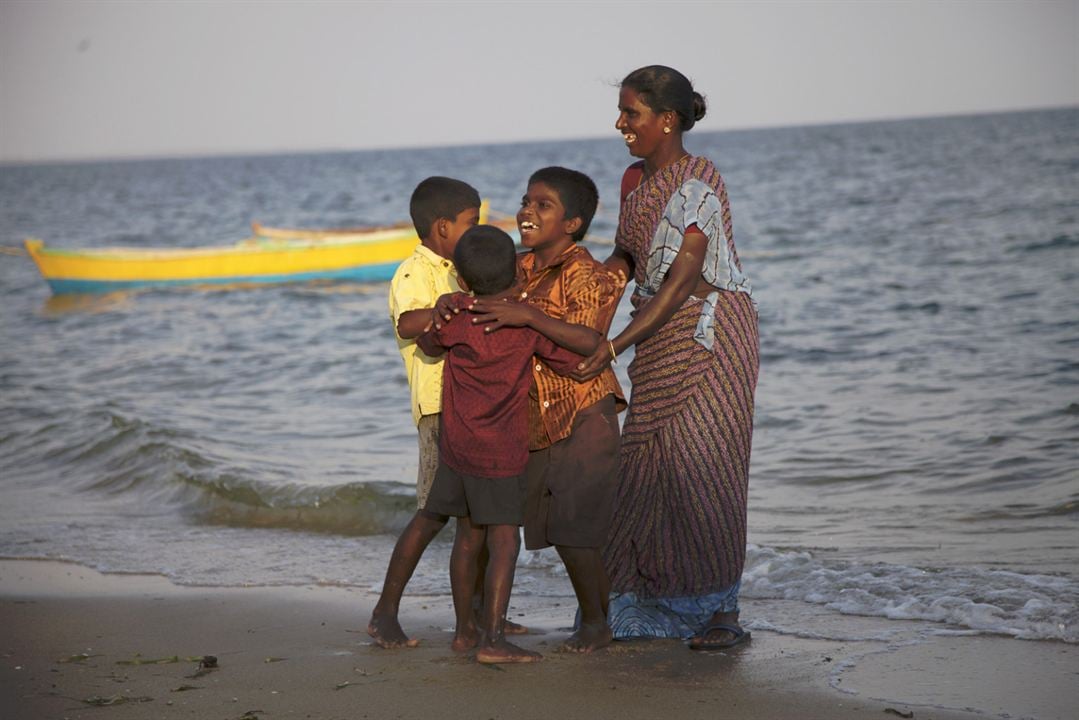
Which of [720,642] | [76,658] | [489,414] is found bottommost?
[76,658]

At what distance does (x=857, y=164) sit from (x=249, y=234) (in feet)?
73.4

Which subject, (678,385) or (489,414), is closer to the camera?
(489,414)

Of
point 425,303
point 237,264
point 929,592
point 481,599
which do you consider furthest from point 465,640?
point 237,264

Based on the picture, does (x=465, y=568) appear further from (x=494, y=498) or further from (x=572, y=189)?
(x=572, y=189)

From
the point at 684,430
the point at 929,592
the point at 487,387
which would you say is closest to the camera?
the point at 487,387

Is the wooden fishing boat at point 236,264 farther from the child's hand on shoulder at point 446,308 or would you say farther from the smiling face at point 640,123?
the child's hand on shoulder at point 446,308

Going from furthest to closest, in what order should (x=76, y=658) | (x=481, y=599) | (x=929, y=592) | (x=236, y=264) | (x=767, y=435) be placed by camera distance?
1. (x=236, y=264)
2. (x=767, y=435)
3. (x=929, y=592)
4. (x=481, y=599)
5. (x=76, y=658)

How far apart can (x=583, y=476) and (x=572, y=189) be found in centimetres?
81

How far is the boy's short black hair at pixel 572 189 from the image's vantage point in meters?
3.59

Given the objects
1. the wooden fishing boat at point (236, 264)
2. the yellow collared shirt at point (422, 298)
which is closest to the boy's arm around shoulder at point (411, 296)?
the yellow collared shirt at point (422, 298)

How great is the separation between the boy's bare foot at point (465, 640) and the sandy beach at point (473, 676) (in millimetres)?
81

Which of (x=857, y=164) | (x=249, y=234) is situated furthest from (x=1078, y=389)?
(x=857, y=164)

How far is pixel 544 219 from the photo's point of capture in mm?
3588

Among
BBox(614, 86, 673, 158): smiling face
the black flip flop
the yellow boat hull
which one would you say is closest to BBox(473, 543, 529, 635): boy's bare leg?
the black flip flop
